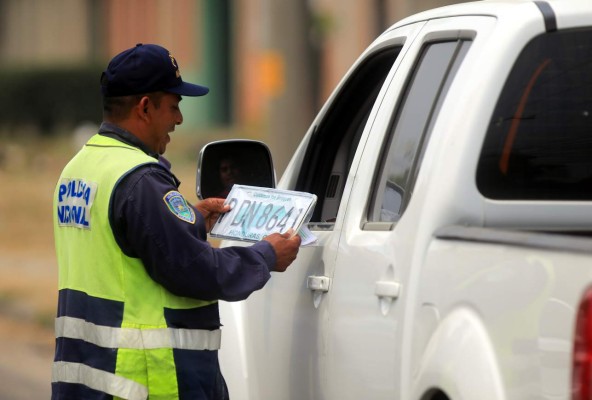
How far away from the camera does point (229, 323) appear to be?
218 inches

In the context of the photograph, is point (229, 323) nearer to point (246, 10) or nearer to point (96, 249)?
point (96, 249)

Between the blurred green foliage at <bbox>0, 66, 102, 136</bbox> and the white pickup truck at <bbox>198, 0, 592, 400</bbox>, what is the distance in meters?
26.7

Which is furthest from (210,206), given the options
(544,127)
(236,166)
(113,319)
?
(544,127)

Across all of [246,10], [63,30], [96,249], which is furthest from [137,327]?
[63,30]

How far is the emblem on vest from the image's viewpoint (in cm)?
441

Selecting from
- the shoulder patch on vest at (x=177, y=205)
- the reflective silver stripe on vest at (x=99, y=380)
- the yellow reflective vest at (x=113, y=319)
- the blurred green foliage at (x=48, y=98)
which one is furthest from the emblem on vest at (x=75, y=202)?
the blurred green foliage at (x=48, y=98)

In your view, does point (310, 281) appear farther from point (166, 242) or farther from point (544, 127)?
point (544, 127)

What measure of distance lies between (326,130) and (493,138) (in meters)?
1.48

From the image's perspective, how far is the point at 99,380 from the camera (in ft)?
14.3

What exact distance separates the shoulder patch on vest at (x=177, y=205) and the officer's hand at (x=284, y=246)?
347 mm

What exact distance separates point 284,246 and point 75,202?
67 cm

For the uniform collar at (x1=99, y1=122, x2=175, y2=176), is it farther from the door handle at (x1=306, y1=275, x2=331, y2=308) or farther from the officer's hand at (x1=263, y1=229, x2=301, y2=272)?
the door handle at (x1=306, y1=275, x2=331, y2=308)

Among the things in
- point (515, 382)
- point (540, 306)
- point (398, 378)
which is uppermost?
point (540, 306)

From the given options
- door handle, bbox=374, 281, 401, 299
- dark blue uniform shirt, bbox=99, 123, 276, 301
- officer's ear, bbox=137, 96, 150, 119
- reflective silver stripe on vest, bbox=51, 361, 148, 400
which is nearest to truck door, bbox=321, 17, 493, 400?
door handle, bbox=374, 281, 401, 299
